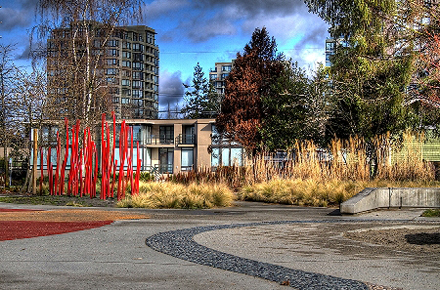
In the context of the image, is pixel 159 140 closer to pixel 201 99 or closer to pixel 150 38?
pixel 201 99

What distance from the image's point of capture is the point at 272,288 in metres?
4.89

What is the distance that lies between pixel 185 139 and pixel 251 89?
98.6 ft

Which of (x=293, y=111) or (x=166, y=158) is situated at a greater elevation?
(x=293, y=111)

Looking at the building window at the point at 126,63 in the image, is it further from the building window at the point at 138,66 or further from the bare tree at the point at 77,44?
the bare tree at the point at 77,44

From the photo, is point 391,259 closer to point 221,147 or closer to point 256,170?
point 256,170

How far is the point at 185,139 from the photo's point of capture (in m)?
58.8

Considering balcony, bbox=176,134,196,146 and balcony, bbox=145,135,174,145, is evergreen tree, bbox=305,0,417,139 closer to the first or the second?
balcony, bbox=176,134,196,146

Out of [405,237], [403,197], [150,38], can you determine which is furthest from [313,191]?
[150,38]

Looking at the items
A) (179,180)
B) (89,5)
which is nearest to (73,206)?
(179,180)

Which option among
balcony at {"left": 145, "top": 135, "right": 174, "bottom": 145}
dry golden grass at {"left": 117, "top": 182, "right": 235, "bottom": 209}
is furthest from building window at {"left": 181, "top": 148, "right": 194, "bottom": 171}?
dry golden grass at {"left": 117, "top": 182, "right": 235, "bottom": 209}

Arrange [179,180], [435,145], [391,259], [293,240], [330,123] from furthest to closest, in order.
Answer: [435,145]
[330,123]
[179,180]
[293,240]
[391,259]

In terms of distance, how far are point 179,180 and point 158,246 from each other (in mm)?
16228

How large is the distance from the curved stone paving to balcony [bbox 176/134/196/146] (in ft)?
164

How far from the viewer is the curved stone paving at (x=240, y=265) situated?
500 centimetres
